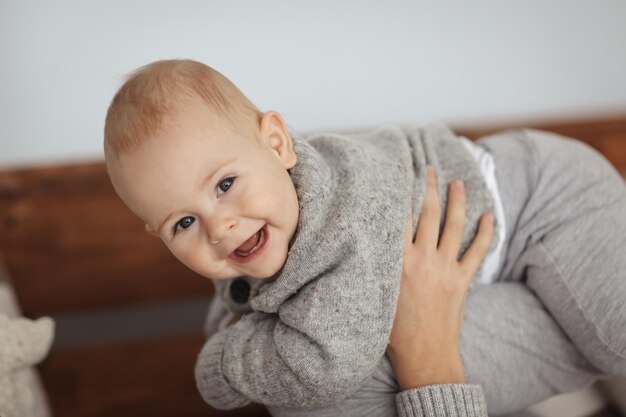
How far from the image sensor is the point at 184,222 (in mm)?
760

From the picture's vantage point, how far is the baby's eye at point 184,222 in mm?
755

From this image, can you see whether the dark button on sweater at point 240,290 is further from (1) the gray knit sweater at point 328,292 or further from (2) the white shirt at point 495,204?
(2) the white shirt at point 495,204

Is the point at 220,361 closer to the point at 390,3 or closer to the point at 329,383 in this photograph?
the point at 329,383

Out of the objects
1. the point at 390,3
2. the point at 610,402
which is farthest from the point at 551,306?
the point at 390,3

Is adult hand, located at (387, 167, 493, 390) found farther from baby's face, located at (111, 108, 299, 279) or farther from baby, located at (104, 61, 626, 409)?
baby's face, located at (111, 108, 299, 279)

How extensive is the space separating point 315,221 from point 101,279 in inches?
29.8

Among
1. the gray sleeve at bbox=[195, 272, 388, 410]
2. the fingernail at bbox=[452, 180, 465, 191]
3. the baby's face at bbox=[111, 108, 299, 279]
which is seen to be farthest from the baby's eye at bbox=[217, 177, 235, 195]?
the fingernail at bbox=[452, 180, 465, 191]

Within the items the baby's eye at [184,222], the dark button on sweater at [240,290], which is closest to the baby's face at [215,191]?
the baby's eye at [184,222]

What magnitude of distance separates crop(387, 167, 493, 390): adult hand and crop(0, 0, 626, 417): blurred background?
54 centimetres

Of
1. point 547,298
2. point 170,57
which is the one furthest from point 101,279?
point 547,298

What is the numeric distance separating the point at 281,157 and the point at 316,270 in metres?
0.15

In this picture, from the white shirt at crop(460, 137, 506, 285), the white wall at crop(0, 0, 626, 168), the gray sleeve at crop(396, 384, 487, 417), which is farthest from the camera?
the white wall at crop(0, 0, 626, 168)

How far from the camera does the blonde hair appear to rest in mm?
708

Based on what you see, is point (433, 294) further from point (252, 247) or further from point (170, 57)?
point (170, 57)
